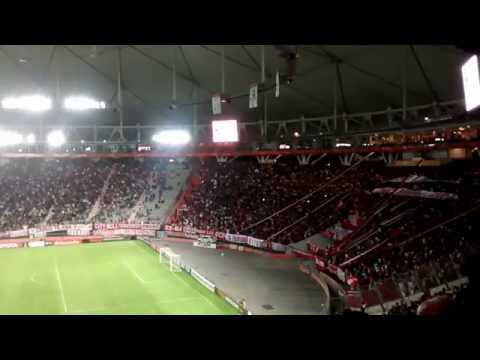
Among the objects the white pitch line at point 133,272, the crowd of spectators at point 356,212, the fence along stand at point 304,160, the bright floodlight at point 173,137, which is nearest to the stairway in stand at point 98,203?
the crowd of spectators at point 356,212

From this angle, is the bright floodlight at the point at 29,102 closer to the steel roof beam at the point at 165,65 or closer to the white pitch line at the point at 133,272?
the steel roof beam at the point at 165,65

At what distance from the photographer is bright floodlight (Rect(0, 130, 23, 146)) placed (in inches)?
1235

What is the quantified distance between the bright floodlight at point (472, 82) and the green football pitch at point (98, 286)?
10.1 m

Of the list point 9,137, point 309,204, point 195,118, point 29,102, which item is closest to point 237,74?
point 195,118

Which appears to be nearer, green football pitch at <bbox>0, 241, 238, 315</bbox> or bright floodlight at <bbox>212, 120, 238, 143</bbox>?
green football pitch at <bbox>0, 241, 238, 315</bbox>

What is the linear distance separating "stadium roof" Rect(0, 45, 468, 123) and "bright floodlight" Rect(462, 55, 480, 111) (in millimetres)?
13103

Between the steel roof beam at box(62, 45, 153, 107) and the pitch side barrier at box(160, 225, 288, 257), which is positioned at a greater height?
the steel roof beam at box(62, 45, 153, 107)

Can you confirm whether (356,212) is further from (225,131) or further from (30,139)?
(30,139)

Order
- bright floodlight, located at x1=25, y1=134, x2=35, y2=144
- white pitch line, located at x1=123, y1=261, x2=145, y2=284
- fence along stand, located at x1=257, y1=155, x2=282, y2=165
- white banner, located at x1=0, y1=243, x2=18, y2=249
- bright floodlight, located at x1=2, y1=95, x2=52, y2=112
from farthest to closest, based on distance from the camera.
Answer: fence along stand, located at x1=257, y1=155, x2=282, y2=165 → bright floodlight, located at x1=25, y1=134, x2=35, y2=144 → bright floodlight, located at x1=2, y1=95, x2=52, y2=112 → white banner, located at x1=0, y1=243, x2=18, y2=249 → white pitch line, located at x1=123, y1=261, x2=145, y2=284

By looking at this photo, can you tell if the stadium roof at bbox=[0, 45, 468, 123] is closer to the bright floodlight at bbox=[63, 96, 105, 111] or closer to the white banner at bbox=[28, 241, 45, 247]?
the bright floodlight at bbox=[63, 96, 105, 111]

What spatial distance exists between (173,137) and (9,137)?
36.3 ft

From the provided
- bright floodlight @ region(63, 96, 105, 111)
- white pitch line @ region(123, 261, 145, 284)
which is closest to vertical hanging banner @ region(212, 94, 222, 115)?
white pitch line @ region(123, 261, 145, 284)

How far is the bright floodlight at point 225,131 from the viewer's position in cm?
2218
